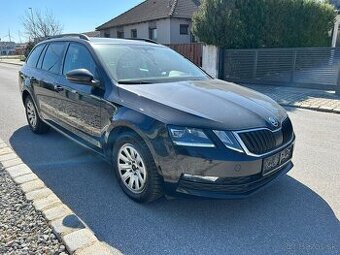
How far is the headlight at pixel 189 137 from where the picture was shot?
Result: 8.87ft

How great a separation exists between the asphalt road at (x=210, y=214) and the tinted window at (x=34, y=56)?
1.91m

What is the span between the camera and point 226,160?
2676 millimetres

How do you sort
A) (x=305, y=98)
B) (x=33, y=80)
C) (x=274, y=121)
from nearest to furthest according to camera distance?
(x=274, y=121) < (x=33, y=80) < (x=305, y=98)

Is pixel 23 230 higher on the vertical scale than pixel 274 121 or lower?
lower

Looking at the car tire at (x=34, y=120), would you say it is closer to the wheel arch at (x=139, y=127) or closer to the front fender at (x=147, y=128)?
the wheel arch at (x=139, y=127)

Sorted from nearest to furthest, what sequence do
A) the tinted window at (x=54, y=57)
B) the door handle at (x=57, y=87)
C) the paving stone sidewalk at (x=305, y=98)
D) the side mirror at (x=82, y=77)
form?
1. the side mirror at (x=82, y=77)
2. the door handle at (x=57, y=87)
3. the tinted window at (x=54, y=57)
4. the paving stone sidewalk at (x=305, y=98)

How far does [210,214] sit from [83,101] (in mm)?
2029

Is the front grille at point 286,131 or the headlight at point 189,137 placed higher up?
the headlight at point 189,137

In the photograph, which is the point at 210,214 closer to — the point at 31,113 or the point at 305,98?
the point at 31,113

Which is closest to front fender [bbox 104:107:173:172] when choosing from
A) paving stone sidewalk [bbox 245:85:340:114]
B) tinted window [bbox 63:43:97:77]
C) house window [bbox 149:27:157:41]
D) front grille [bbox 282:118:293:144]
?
tinted window [bbox 63:43:97:77]

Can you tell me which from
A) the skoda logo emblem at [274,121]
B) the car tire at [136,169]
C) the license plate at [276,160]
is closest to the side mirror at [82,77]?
the car tire at [136,169]

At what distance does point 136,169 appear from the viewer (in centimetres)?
321

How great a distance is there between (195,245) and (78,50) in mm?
2905

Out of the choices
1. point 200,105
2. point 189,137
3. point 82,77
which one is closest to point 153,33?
point 82,77
